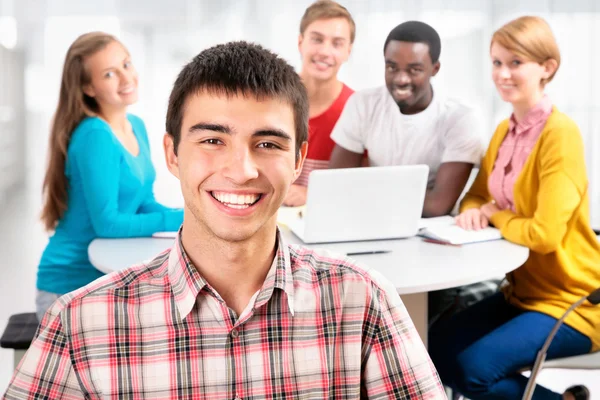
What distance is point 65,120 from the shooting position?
8.45ft

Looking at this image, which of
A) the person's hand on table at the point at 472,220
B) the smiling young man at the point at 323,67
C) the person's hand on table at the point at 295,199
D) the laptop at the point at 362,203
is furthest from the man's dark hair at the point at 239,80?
the smiling young man at the point at 323,67

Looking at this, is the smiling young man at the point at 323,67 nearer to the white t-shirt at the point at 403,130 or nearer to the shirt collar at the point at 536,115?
the white t-shirt at the point at 403,130

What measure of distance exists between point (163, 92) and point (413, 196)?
168 centimetres

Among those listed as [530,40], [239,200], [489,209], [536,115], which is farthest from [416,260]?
[239,200]

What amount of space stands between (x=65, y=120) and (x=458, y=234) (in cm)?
132

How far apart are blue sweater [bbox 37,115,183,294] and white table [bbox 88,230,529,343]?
0.06 metres

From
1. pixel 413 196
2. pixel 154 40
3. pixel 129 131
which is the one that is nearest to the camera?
pixel 413 196

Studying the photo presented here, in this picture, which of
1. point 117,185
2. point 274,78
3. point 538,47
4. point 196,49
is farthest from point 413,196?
point 196,49

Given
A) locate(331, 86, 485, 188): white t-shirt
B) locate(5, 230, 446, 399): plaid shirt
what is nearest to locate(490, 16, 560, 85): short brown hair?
locate(331, 86, 485, 188): white t-shirt

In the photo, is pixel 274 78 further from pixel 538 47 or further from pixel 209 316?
pixel 538 47

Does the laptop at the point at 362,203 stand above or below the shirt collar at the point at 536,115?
below

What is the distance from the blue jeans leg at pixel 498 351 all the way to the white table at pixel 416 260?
171 mm

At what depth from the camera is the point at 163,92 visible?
12.0 ft

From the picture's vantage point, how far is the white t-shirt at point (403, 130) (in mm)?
2945
